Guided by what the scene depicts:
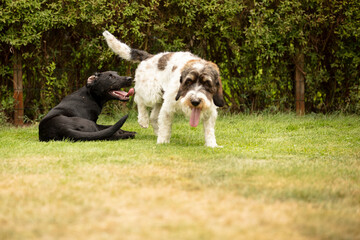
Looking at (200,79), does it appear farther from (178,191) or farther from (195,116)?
(178,191)

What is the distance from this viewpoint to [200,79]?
5.31m

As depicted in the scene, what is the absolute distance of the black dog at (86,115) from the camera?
622 cm

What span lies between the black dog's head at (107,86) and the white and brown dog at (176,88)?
1.53ft

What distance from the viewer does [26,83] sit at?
9406 millimetres

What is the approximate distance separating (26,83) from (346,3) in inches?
280

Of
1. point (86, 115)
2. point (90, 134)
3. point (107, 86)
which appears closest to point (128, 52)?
point (107, 86)

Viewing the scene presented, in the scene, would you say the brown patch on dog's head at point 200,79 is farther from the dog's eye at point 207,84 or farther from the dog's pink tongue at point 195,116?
the dog's pink tongue at point 195,116

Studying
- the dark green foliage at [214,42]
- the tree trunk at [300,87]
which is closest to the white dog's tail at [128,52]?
the dark green foliage at [214,42]

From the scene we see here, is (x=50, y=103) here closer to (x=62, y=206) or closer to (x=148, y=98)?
(x=148, y=98)

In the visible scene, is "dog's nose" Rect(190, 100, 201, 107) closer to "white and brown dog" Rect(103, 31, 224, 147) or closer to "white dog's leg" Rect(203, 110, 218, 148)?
"white and brown dog" Rect(103, 31, 224, 147)

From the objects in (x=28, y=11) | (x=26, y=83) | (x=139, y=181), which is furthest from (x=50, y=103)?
(x=139, y=181)

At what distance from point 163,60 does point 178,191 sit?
368 centimetres

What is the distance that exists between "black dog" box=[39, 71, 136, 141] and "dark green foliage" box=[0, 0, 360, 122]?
1827 mm

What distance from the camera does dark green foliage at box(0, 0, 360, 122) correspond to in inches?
341
